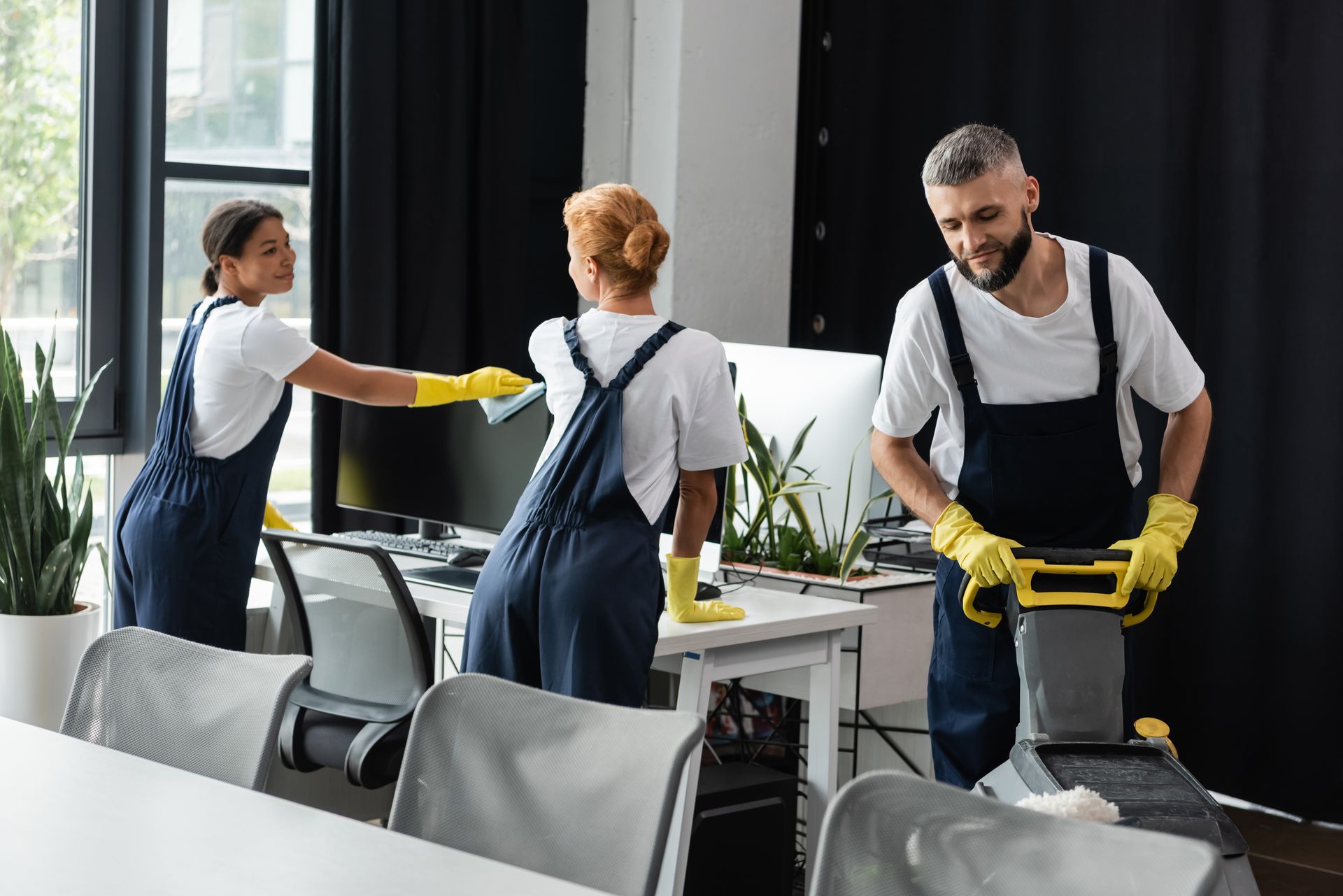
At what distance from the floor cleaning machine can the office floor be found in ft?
5.48

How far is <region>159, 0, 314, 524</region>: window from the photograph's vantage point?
4.10 metres

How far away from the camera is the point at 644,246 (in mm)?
2531

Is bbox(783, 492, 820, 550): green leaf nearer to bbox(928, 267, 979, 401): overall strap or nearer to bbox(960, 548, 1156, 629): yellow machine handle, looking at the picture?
bbox(928, 267, 979, 401): overall strap

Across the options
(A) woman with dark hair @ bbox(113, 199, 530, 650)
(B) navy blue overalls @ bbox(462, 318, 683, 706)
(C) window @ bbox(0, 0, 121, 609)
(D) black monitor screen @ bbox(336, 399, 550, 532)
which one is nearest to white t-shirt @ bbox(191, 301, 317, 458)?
(A) woman with dark hair @ bbox(113, 199, 530, 650)

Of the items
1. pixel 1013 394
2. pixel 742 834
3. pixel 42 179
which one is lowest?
pixel 742 834

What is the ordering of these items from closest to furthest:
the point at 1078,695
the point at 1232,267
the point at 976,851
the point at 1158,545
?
1. the point at 976,851
2. the point at 1078,695
3. the point at 1158,545
4. the point at 1232,267

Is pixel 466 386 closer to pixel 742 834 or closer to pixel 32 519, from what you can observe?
pixel 32 519

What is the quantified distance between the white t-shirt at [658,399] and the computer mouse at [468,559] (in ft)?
2.52

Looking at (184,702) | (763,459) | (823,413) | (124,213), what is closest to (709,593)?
(763,459)

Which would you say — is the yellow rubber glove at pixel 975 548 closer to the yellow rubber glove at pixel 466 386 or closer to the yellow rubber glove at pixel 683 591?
the yellow rubber glove at pixel 683 591

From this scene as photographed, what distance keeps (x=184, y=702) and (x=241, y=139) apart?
2.60m

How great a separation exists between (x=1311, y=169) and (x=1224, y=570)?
3.49 ft

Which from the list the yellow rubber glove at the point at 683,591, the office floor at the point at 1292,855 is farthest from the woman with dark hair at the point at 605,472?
the office floor at the point at 1292,855

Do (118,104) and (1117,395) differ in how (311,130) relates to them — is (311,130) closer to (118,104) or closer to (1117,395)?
(118,104)
